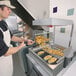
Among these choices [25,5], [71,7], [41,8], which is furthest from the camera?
[25,5]

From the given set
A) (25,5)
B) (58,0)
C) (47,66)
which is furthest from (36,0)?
(47,66)

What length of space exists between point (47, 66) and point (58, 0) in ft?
3.49

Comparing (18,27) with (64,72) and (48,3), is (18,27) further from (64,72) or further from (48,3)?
(64,72)

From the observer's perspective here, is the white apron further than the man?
Yes

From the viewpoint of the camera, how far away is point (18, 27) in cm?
340

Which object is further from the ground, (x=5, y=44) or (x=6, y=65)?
(x=5, y=44)

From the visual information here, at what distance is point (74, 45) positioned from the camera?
144 cm

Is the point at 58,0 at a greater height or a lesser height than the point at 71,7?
greater

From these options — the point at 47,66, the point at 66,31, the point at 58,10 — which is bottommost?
the point at 47,66

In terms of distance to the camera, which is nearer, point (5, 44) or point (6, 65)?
point (5, 44)

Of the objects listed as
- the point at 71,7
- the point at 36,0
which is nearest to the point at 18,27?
the point at 36,0

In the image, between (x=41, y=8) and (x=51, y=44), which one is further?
(x=41, y=8)

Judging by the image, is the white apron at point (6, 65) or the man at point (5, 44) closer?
the man at point (5, 44)

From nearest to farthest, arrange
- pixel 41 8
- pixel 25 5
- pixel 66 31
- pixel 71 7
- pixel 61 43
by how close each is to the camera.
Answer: pixel 71 7
pixel 66 31
pixel 61 43
pixel 41 8
pixel 25 5
